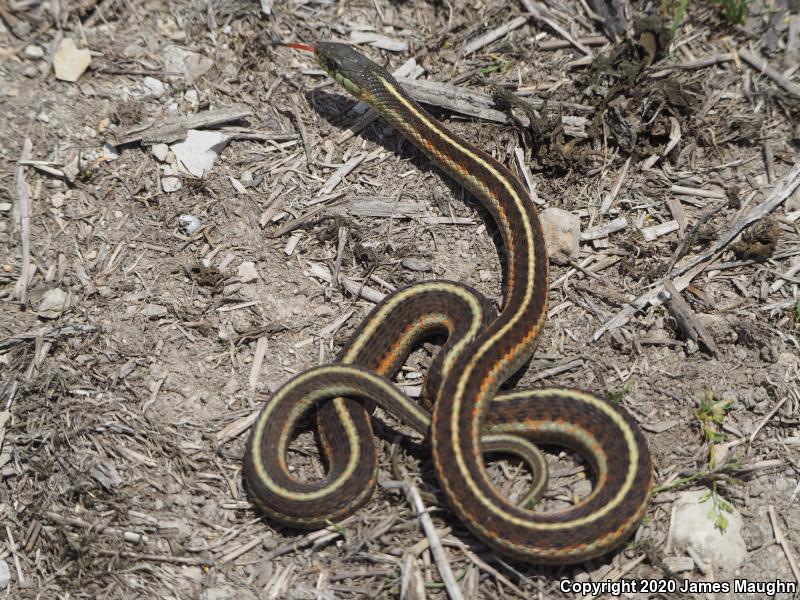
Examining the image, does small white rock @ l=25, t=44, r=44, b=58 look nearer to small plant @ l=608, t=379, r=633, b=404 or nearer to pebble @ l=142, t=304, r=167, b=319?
pebble @ l=142, t=304, r=167, b=319

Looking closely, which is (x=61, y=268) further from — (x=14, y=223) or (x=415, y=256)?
(x=415, y=256)

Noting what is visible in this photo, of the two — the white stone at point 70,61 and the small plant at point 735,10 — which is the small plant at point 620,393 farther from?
the white stone at point 70,61

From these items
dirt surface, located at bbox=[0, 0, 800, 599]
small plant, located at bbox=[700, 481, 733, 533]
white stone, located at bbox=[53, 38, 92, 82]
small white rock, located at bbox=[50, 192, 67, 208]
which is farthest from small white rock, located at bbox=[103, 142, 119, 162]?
small plant, located at bbox=[700, 481, 733, 533]

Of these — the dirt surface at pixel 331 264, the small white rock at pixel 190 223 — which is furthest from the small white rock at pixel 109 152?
the small white rock at pixel 190 223

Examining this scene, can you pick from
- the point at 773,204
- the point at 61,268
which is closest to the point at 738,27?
the point at 773,204

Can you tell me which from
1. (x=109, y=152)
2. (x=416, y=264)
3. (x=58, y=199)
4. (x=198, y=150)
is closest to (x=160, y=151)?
(x=198, y=150)

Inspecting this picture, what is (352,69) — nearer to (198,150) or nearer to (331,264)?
(198,150)
